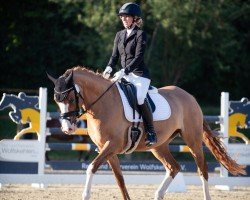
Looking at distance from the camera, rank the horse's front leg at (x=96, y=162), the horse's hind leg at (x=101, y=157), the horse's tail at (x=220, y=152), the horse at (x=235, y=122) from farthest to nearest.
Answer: the horse at (x=235, y=122)
the horse's tail at (x=220, y=152)
the horse's hind leg at (x=101, y=157)
the horse's front leg at (x=96, y=162)

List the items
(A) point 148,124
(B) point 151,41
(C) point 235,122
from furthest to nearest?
(B) point 151,41 → (C) point 235,122 → (A) point 148,124

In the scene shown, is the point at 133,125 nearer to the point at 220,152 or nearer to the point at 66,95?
the point at 66,95

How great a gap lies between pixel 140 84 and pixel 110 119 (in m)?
0.77

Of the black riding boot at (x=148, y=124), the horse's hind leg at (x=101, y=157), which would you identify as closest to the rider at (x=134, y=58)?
the black riding boot at (x=148, y=124)

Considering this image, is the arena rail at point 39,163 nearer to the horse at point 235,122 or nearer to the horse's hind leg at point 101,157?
the horse at point 235,122

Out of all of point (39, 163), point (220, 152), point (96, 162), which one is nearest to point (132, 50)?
point (96, 162)

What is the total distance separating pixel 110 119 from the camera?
32.1ft

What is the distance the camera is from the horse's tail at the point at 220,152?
38.2 feet

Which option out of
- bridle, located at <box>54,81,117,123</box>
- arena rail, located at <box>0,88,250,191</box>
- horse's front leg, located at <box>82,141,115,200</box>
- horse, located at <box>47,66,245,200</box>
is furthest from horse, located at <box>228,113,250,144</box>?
horse's front leg, located at <box>82,141,115,200</box>

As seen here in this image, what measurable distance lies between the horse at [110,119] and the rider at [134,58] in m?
0.17

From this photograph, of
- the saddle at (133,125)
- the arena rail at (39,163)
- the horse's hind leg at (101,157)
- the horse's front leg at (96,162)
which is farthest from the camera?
the arena rail at (39,163)

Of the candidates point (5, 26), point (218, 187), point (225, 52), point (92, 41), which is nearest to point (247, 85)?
point (225, 52)

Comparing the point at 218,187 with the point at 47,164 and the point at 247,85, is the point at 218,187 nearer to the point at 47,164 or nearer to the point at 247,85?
the point at 47,164

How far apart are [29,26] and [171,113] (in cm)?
1661
